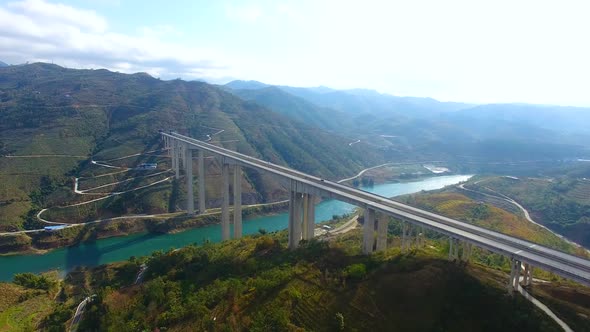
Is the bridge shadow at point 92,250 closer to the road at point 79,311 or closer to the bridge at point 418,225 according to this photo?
the road at point 79,311

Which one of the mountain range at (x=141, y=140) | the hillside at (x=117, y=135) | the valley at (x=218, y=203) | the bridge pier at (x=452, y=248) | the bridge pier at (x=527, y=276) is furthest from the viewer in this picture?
the mountain range at (x=141, y=140)

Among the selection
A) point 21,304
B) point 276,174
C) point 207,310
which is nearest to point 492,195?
point 276,174

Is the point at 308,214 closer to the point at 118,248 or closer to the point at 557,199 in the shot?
the point at 118,248

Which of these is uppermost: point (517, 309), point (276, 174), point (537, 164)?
point (276, 174)

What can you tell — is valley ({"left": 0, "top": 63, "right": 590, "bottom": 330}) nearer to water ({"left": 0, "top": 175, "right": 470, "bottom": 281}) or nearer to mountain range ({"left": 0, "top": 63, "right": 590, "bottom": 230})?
water ({"left": 0, "top": 175, "right": 470, "bottom": 281})

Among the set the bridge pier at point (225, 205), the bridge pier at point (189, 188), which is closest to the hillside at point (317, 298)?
the bridge pier at point (225, 205)

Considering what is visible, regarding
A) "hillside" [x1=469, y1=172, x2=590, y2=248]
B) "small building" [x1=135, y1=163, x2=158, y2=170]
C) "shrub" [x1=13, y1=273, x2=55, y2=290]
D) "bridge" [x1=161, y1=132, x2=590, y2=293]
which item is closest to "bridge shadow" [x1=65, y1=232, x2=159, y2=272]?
"shrub" [x1=13, y1=273, x2=55, y2=290]

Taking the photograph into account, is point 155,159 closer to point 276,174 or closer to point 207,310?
point 276,174
